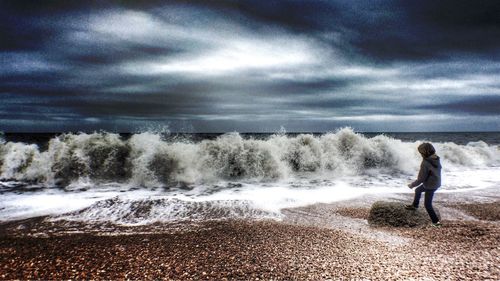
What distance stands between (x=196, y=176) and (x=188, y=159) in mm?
1250

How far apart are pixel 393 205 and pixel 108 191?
9.82m

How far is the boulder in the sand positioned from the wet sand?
238 mm

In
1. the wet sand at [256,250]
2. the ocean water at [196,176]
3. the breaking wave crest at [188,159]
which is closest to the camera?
the wet sand at [256,250]

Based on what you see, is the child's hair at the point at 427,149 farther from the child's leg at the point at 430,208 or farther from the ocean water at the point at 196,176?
the ocean water at the point at 196,176

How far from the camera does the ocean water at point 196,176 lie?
28.0 feet

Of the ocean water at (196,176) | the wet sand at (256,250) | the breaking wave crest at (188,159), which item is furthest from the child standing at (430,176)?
the breaking wave crest at (188,159)

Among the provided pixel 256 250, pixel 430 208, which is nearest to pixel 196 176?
pixel 256 250

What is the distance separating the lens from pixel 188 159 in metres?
14.8

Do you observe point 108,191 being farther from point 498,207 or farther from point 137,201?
point 498,207

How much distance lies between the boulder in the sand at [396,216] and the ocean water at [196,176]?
8.25 ft

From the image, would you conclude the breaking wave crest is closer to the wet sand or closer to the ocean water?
the ocean water

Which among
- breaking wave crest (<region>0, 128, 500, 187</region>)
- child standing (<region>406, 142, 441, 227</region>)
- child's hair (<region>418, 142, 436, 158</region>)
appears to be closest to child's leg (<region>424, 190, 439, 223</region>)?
child standing (<region>406, 142, 441, 227</region>)

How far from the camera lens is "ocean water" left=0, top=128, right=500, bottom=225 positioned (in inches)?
336

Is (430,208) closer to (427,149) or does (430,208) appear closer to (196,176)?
(427,149)
